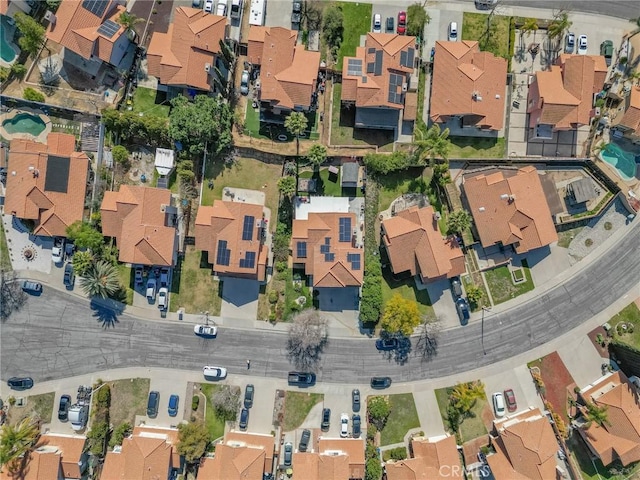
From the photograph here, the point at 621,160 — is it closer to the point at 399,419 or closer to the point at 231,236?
the point at 399,419

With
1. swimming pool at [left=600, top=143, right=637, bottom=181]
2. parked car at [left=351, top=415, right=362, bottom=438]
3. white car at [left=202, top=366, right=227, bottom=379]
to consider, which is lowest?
parked car at [left=351, top=415, right=362, bottom=438]

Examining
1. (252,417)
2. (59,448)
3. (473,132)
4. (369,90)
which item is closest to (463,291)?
(473,132)

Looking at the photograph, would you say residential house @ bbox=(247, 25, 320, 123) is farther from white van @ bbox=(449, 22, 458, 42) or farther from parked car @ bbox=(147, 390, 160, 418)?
parked car @ bbox=(147, 390, 160, 418)

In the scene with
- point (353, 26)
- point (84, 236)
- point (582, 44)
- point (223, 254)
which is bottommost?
point (223, 254)

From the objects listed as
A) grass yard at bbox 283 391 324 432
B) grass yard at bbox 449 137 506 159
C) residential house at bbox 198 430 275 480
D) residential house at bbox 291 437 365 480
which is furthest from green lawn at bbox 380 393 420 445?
grass yard at bbox 449 137 506 159

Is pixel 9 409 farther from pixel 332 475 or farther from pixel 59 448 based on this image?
pixel 332 475

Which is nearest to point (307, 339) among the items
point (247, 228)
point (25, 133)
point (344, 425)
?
point (344, 425)
